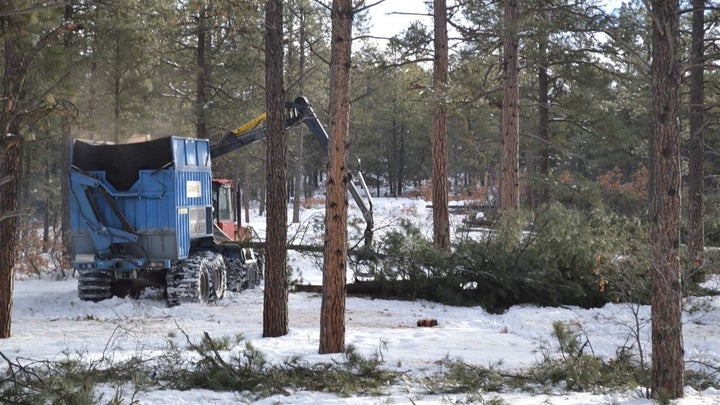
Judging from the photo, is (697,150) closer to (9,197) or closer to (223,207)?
(223,207)

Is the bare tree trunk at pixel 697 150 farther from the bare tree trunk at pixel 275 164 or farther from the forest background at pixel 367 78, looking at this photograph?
the bare tree trunk at pixel 275 164

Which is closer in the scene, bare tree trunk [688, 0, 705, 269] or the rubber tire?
the rubber tire

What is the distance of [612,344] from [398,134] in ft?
174

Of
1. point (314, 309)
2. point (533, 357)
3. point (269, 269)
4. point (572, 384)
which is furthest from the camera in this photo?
point (314, 309)

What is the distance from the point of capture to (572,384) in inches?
289

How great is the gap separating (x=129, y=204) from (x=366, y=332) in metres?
5.46

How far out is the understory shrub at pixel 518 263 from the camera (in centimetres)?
1312

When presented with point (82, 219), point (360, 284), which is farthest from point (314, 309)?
point (82, 219)

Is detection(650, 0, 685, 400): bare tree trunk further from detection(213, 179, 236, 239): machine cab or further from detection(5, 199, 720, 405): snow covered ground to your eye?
detection(213, 179, 236, 239): machine cab

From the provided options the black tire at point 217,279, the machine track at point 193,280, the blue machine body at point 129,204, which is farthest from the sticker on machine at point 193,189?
the black tire at point 217,279

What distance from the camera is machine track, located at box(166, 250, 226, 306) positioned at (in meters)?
13.6

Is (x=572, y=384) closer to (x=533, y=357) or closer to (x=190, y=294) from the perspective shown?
(x=533, y=357)

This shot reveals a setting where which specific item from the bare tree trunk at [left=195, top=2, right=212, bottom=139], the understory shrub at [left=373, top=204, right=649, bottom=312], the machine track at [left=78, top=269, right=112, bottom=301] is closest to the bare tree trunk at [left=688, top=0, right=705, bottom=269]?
the understory shrub at [left=373, top=204, right=649, bottom=312]

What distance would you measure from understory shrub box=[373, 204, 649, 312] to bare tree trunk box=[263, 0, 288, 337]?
13.9ft
